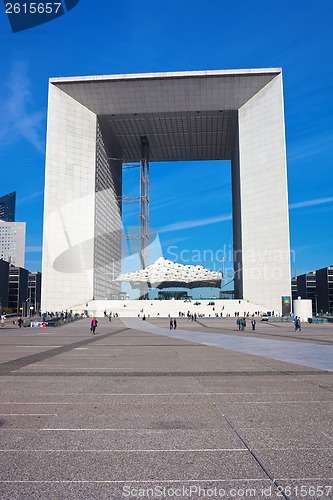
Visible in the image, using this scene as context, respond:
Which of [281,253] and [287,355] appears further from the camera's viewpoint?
[281,253]

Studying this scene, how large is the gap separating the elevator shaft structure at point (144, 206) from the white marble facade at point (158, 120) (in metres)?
12.8

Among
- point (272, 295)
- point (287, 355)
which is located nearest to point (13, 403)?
point (287, 355)

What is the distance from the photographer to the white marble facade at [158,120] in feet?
275

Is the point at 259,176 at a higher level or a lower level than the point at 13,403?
higher

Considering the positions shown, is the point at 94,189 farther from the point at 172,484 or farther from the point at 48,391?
the point at 172,484

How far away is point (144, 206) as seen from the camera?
105875 mm

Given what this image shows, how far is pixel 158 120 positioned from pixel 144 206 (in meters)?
20.9

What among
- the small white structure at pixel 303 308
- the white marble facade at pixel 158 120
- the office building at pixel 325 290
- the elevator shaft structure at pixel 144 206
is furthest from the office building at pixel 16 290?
the small white structure at pixel 303 308

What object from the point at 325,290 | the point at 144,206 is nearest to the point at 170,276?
the point at 144,206

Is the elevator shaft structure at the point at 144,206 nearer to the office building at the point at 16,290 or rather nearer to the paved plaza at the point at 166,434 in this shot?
the office building at the point at 16,290

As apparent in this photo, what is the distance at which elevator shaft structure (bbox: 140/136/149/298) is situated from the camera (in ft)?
339

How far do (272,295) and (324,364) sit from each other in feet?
227

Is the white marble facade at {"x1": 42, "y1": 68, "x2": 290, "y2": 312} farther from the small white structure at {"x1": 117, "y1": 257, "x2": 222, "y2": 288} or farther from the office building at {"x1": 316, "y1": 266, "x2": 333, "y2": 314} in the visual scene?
the office building at {"x1": 316, "y1": 266, "x2": 333, "y2": 314}

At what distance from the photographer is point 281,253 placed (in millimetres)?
83875
